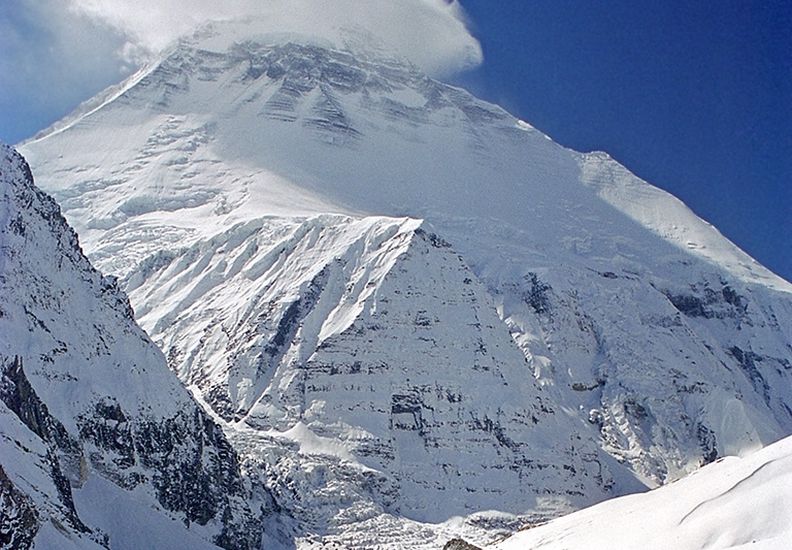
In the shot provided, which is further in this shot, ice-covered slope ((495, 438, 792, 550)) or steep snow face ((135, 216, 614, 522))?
steep snow face ((135, 216, 614, 522))

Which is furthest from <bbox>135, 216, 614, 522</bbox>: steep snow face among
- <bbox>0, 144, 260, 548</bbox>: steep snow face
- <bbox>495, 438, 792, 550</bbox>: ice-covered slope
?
<bbox>495, 438, 792, 550</bbox>: ice-covered slope

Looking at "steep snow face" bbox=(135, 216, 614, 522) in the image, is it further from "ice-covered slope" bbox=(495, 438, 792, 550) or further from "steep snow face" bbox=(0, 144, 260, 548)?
"ice-covered slope" bbox=(495, 438, 792, 550)

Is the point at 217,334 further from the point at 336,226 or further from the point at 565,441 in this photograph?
the point at 565,441

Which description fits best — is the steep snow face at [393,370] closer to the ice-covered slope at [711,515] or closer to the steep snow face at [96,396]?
the steep snow face at [96,396]

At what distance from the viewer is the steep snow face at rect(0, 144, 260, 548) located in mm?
104125

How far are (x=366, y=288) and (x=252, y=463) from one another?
4151 centimetres

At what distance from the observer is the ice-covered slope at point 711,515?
3623 cm

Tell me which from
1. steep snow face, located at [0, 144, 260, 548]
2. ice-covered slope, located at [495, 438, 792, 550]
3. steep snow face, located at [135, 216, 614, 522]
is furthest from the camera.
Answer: steep snow face, located at [135, 216, 614, 522]

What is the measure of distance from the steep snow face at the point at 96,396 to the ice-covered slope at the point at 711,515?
1994 inches

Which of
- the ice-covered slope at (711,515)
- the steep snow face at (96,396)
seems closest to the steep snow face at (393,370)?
the steep snow face at (96,396)

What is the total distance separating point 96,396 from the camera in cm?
11575

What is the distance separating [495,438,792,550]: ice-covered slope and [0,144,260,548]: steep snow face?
166 feet

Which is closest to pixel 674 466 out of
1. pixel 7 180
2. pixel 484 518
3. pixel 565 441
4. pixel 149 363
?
pixel 565 441

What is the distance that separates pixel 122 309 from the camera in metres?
131
